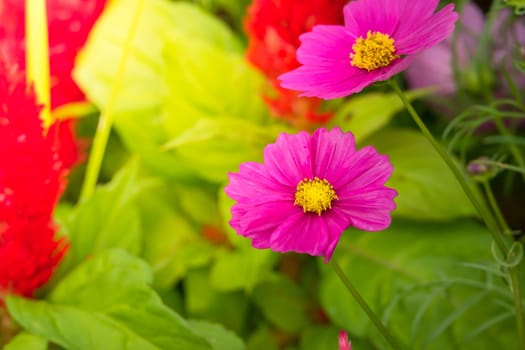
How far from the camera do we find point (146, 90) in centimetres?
89

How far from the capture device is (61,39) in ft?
2.90

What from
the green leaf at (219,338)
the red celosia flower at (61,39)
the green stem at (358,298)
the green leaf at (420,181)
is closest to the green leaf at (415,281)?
the green leaf at (420,181)

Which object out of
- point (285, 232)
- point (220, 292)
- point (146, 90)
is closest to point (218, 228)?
point (220, 292)

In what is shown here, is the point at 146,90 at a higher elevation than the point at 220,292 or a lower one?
higher

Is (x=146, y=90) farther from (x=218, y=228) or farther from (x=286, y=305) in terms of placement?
(x=286, y=305)

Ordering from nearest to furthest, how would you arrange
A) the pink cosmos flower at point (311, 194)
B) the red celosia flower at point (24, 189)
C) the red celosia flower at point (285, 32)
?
the pink cosmos flower at point (311, 194)
the red celosia flower at point (24, 189)
the red celosia flower at point (285, 32)

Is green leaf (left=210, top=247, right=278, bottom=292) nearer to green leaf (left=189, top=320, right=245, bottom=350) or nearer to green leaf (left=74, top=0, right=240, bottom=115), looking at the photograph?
green leaf (left=189, top=320, right=245, bottom=350)

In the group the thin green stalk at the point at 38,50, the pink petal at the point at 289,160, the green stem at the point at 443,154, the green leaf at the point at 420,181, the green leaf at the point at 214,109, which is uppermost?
the thin green stalk at the point at 38,50

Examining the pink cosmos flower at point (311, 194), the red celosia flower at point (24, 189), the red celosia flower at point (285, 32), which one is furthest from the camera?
the red celosia flower at point (285, 32)

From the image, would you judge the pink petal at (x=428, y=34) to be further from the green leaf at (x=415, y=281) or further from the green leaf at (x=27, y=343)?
the green leaf at (x=27, y=343)

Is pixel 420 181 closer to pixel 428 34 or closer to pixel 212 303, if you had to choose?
pixel 212 303

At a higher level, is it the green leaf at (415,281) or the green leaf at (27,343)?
the green leaf at (27,343)

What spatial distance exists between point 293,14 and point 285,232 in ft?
1.21

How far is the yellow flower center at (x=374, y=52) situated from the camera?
16.6 inches
